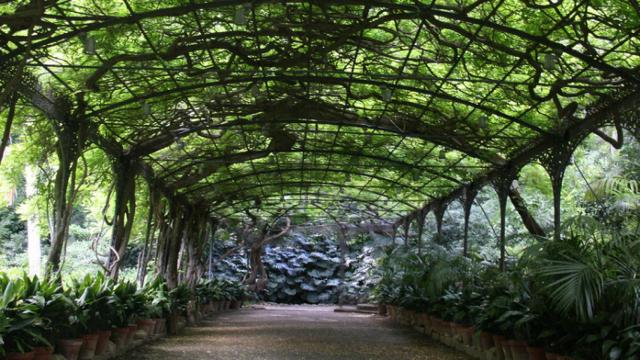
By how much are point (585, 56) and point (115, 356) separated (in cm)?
632

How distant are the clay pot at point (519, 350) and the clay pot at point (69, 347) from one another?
4433mm

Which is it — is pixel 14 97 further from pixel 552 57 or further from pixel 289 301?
pixel 289 301

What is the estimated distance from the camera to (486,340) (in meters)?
8.16

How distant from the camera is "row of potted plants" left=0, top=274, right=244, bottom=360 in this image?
215 inches

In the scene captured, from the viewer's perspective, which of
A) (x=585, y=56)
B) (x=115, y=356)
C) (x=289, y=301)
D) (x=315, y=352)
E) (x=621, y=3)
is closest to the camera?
(x=621, y=3)

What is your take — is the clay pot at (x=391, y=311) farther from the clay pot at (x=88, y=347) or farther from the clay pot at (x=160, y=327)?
the clay pot at (x=88, y=347)

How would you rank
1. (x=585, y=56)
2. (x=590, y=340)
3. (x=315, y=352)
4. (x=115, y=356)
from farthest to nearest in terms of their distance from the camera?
(x=315, y=352) < (x=115, y=356) < (x=585, y=56) < (x=590, y=340)

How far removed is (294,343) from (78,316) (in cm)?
433

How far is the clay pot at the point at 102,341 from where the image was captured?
7.57 m

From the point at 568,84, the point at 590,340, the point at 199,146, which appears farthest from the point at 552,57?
the point at 199,146

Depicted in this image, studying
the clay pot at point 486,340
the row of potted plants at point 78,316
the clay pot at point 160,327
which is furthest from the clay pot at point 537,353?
the clay pot at point 160,327

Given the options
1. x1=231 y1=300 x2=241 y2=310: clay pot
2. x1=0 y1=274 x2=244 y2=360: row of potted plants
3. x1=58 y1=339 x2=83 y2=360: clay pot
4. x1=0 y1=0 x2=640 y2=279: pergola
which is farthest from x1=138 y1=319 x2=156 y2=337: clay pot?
x1=231 y1=300 x2=241 y2=310: clay pot

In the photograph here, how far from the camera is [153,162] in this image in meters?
11.9

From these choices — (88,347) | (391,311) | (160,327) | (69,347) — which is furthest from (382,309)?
(69,347)
